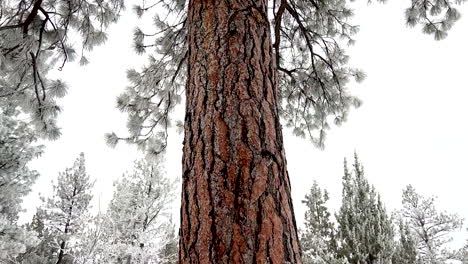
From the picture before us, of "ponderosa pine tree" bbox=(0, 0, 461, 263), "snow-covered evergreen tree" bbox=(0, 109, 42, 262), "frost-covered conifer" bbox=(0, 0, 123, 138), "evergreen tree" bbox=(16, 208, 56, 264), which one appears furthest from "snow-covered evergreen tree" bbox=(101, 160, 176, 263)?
"ponderosa pine tree" bbox=(0, 0, 461, 263)

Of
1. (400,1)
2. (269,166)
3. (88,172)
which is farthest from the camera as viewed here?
(88,172)

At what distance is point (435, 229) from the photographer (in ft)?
48.9

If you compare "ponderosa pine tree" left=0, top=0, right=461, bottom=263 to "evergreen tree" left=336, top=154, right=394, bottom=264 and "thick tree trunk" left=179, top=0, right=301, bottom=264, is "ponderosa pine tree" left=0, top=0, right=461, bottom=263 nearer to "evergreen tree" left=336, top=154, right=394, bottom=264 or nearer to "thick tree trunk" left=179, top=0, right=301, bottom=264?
"thick tree trunk" left=179, top=0, right=301, bottom=264

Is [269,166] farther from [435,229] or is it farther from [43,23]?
[435,229]

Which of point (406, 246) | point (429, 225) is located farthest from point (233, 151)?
point (429, 225)

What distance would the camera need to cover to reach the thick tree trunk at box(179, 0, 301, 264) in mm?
1146

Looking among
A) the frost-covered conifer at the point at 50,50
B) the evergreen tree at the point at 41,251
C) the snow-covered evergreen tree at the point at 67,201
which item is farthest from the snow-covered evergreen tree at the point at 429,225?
the evergreen tree at the point at 41,251

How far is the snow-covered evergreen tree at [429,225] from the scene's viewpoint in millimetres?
14422

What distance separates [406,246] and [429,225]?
1.38 meters

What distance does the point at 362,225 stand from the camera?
711cm

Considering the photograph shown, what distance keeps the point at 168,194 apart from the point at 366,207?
20.0 feet

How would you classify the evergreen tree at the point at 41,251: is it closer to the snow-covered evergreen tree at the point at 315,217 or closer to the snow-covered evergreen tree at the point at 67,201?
the snow-covered evergreen tree at the point at 67,201

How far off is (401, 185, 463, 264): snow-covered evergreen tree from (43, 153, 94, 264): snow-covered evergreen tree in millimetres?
13994

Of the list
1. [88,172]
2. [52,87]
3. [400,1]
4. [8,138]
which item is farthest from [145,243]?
[400,1]
